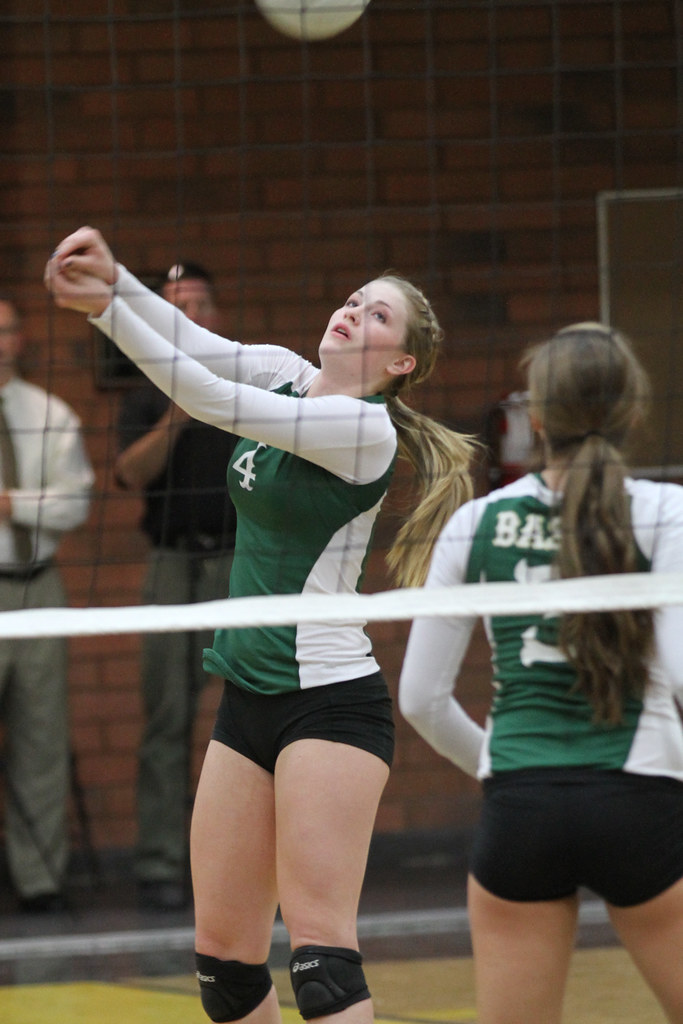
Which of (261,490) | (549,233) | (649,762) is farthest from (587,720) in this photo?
(549,233)

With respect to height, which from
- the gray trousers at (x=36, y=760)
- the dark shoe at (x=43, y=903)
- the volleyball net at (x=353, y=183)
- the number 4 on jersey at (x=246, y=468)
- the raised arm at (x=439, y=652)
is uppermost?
the volleyball net at (x=353, y=183)

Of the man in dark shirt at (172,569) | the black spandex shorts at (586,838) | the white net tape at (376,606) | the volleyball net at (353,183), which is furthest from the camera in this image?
the volleyball net at (353,183)

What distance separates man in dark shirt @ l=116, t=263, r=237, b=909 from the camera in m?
5.00

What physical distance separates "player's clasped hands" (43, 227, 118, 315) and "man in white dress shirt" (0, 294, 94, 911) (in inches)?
111

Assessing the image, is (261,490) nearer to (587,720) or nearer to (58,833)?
(587,720)

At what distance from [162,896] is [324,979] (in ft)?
9.11

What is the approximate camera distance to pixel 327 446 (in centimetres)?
266

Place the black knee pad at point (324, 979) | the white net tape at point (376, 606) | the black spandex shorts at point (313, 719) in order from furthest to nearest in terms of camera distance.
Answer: the black spandex shorts at point (313, 719) < the black knee pad at point (324, 979) < the white net tape at point (376, 606)

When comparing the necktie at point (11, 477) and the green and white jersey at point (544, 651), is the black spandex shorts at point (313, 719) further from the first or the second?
the necktie at point (11, 477)

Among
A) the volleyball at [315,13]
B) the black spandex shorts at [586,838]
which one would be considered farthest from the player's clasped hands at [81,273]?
the volleyball at [315,13]

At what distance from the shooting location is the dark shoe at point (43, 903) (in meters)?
5.28

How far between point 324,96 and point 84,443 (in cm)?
167

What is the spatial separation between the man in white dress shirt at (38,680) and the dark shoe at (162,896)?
12.4 inches

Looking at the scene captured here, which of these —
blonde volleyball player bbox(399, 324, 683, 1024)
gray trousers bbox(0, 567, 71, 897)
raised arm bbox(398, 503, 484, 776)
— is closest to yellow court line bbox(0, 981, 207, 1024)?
gray trousers bbox(0, 567, 71, 897)
